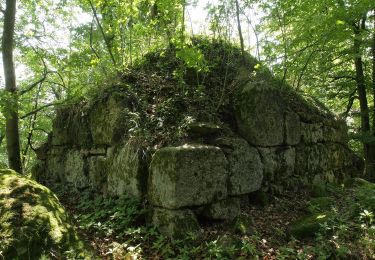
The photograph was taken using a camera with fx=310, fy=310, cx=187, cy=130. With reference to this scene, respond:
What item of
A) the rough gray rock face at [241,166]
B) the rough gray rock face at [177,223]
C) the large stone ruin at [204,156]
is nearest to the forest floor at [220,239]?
the rough gray rock face at [177,223]

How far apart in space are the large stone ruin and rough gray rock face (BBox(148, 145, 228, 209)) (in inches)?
0.6

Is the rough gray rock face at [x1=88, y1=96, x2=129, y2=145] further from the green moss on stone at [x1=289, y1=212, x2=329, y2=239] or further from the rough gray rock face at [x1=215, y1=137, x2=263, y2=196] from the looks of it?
the green moss on stone at [x1=289, y1=212, x2=329, y2=239]

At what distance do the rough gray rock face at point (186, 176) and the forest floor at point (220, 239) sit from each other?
0.51 m

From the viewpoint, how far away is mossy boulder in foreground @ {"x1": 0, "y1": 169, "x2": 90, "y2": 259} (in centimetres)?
371

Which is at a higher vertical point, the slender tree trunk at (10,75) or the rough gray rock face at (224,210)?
the slender tree trunk at (10,75)

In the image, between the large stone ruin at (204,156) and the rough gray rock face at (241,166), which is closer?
the large stone ruin at (204,156)

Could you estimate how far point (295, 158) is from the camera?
7.29m

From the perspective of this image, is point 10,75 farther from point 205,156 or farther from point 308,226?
point 308,226

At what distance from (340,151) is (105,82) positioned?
22.9 feet

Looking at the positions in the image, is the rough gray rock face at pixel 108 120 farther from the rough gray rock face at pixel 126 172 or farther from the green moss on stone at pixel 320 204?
the green moss on stone at pixel 320 204

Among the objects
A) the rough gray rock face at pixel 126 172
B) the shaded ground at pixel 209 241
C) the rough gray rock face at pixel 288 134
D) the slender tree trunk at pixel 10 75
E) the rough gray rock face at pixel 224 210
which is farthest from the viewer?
the slender tree trunk at pixel 10 75

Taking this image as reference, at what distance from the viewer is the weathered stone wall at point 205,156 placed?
493 centimetres

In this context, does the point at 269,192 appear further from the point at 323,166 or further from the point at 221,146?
the point at 323,166

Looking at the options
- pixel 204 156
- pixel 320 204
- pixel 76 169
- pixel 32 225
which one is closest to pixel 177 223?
pixel 204 156
